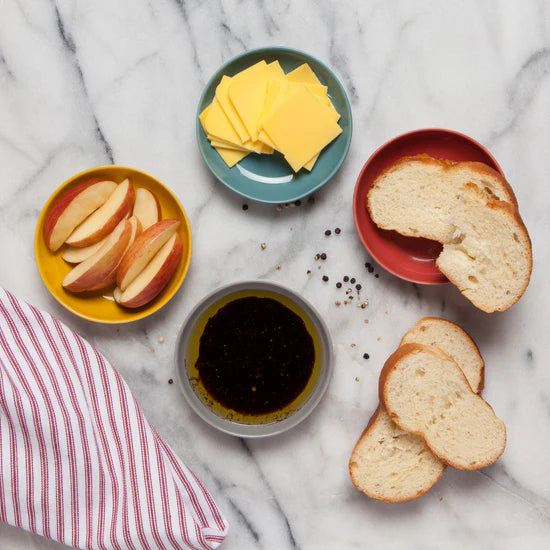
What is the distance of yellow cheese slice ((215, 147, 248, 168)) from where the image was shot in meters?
1.38

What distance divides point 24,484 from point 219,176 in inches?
32.0

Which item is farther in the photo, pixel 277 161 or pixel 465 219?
pixel 277 161

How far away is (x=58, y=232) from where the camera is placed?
133 centimetres

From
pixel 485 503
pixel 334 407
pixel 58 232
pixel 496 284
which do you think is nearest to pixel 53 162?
pixel 58 232

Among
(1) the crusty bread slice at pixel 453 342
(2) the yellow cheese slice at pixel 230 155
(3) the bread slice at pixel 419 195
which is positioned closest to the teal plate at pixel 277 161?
(2) the yellow cheese slice at pixel 230 155

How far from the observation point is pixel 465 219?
130 centimetres

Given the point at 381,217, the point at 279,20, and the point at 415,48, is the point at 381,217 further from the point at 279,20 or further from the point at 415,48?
the point at 279,20

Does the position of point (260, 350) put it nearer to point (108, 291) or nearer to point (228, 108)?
point (108, 291)

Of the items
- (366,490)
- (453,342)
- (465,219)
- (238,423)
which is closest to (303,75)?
(465,219)

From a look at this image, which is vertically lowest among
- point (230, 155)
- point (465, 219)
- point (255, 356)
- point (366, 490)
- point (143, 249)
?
point (366, 490)

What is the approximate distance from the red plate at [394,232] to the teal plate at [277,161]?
87 millimetres

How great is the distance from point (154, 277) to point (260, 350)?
30cm

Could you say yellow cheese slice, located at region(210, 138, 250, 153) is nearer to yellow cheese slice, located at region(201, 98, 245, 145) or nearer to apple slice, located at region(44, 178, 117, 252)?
yellow cheese slice, located at region(201, 98, 245, 145)

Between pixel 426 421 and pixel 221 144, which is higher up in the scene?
pixel 221 144
